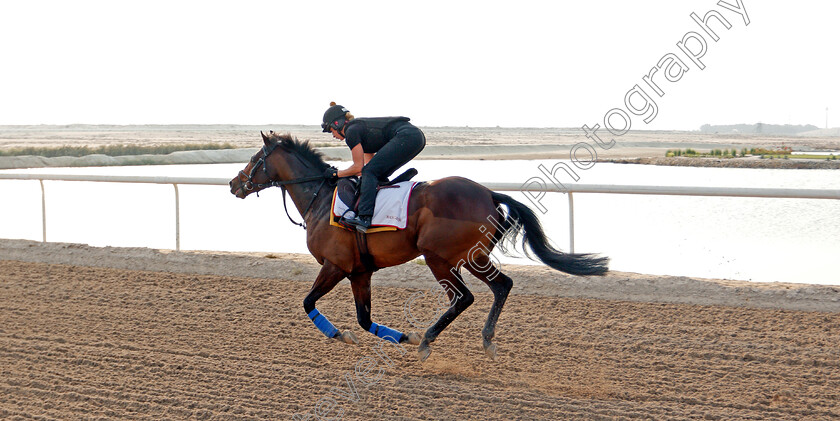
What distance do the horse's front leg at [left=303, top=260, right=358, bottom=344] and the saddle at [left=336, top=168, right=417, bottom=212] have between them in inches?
18.3

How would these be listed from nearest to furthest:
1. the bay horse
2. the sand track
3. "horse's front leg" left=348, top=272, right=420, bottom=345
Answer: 1. the sand track
2. the bay horse
3. "horse's front leg" left=348, top=272, right=420, bottom=345

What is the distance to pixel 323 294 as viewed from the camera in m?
5.40

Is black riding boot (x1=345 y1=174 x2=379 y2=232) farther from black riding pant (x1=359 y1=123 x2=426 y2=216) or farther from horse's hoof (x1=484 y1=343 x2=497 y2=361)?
horse's hoof (x1=484 y1=343 x2=497 y2=361)

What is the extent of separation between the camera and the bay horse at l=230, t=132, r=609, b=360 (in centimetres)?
518

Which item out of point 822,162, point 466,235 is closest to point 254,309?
point 466,235

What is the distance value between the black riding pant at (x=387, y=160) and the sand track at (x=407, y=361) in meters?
1.12

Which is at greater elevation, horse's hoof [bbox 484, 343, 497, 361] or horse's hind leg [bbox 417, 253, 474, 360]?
horse's hind leg [bbox 417, 253, 474, 360]

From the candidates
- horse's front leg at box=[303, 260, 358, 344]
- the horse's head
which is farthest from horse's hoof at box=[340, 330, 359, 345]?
the horse's head

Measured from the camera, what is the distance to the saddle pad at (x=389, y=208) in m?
5.22

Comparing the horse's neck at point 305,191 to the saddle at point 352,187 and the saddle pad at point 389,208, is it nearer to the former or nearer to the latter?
the saddle at point 352,187

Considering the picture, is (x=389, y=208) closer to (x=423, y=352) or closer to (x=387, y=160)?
(x=387, y=160)

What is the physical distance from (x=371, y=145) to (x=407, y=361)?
62.9 inches

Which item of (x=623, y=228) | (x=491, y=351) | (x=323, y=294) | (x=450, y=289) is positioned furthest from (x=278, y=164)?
(x=623, y=228)

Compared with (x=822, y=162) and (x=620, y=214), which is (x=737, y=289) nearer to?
(x=620, y=214)
